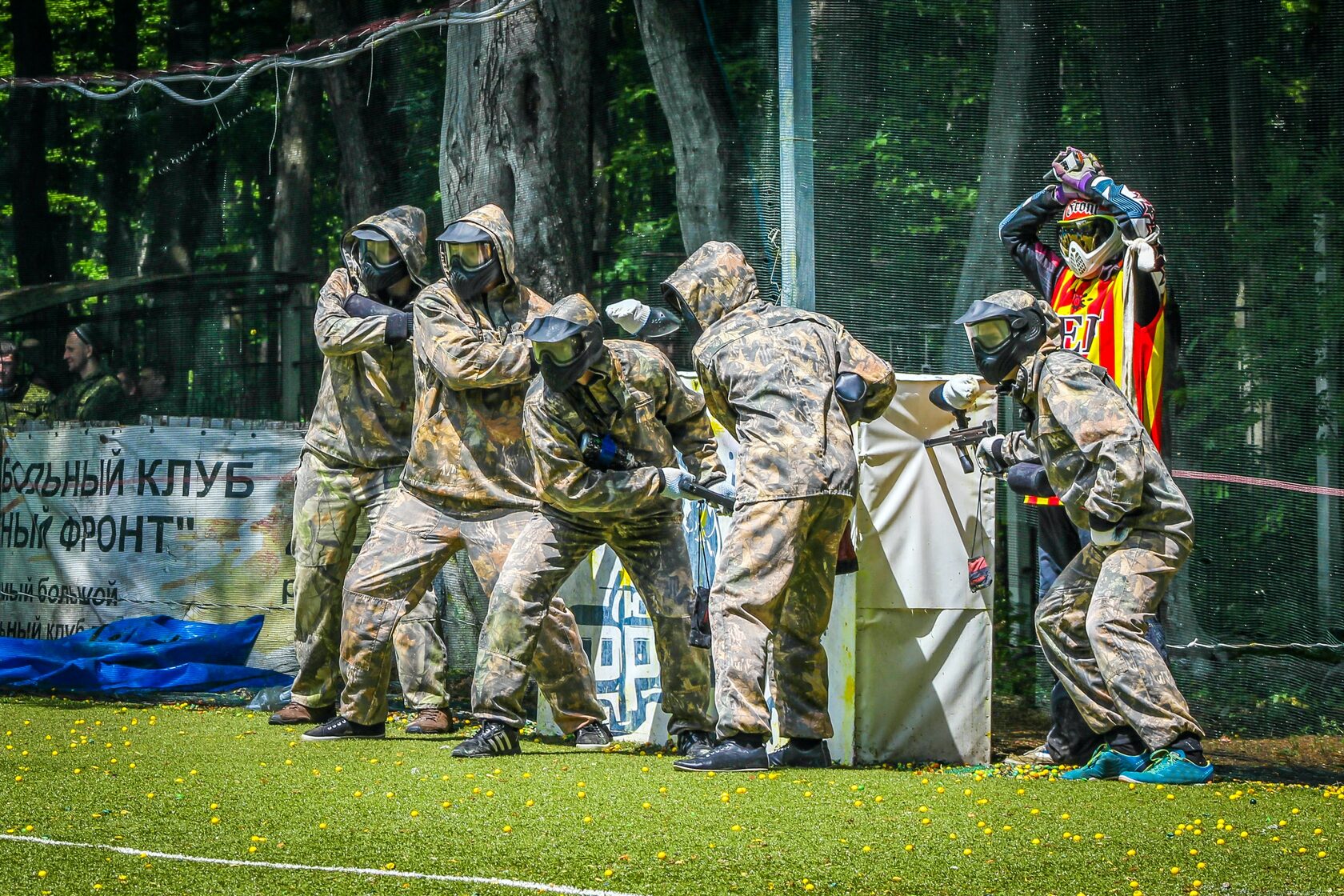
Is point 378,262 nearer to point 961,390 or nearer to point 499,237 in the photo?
point 499,237

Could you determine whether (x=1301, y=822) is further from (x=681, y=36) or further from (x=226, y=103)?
(x=226, y=103)

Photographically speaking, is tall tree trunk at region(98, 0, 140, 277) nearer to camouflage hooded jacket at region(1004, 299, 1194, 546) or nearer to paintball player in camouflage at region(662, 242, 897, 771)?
paintball player in camouflage at region(662, 242, 897, 771)

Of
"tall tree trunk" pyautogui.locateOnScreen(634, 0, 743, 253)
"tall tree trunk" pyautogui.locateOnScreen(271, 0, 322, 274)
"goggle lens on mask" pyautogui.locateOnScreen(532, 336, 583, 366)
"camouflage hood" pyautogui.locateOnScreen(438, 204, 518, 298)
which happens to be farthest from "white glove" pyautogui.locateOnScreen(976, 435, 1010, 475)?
"tall tree trunk" pyautogui.locateOnScreen(271, 0, 322, 274)

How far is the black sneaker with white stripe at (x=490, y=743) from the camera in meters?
6.50

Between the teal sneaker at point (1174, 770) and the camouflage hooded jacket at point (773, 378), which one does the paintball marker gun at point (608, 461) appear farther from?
the teal sneaker at point (1174, 770)

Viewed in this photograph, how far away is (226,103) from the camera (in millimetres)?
10273

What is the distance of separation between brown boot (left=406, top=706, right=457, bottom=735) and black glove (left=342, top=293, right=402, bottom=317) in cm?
185

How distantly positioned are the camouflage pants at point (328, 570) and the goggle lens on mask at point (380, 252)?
39.0 inches

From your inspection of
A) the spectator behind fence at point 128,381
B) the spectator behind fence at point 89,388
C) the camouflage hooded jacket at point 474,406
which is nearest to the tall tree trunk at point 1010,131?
the camouflage hooded jacket at point 474,406

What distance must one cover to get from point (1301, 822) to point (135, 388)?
303 inches

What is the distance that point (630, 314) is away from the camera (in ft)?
22.6

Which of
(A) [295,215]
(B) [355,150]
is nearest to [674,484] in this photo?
(B) [355,150]

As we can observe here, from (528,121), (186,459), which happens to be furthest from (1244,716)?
(186,459)

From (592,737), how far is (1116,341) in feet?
9.14
